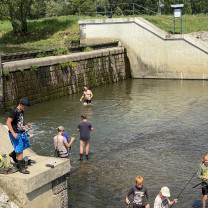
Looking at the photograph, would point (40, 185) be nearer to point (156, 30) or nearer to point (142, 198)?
point (142, 198)

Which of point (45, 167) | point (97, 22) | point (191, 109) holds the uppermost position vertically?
point (97, 22)

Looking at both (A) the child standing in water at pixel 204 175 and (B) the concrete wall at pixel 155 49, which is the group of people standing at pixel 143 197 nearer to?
(A) the child standing in water at pixel 204 175

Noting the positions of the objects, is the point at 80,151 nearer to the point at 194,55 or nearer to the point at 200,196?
the point at 200,196

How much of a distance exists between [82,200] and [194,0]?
Result: 240 feet

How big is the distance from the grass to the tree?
2.85 feet

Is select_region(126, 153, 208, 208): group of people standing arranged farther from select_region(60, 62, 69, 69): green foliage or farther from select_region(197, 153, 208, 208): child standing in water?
select_region(60, 62, 69, 69): green foliage

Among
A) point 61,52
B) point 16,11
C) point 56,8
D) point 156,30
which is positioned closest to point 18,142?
point 61,52

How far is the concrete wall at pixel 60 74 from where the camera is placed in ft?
72.4

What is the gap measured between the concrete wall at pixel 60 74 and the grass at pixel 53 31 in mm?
6423

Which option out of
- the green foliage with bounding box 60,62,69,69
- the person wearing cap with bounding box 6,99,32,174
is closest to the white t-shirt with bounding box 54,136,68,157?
the person wearing cap with bounding box 6,99,32,174

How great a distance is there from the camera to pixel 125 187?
11133 millimetres

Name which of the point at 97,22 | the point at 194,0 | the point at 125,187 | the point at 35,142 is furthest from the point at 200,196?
the point at 194,0

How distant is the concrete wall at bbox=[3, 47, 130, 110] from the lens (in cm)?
2206

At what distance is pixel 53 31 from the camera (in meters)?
41.0
